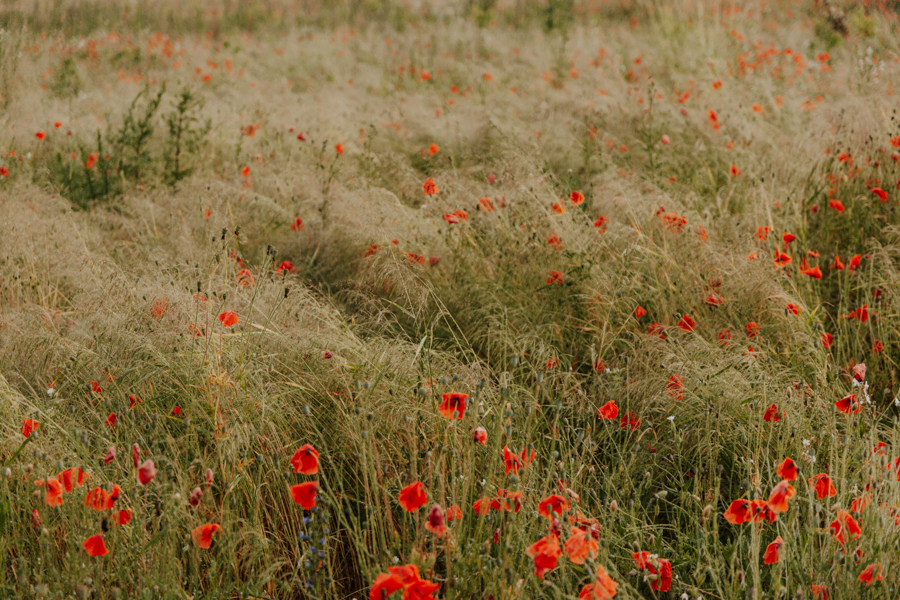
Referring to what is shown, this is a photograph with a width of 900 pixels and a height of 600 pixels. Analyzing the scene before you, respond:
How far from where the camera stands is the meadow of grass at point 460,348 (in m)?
1.38

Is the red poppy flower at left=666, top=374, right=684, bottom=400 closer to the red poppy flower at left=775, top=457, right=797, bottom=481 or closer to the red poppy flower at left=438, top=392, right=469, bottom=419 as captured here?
the red poppy flower at left=775, top=457, right=797, bottom=481

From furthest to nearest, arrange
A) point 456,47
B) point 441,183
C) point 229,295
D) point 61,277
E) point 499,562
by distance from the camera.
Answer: point 456,47, point 441,183, point 61,277, point 229,295, point 499,562

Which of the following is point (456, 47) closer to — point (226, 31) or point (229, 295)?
point (226, 31)

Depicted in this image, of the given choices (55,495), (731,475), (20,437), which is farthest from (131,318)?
(731,475)

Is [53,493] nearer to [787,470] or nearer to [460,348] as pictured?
[460,348]

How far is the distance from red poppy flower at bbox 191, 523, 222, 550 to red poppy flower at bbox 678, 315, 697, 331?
155 cm

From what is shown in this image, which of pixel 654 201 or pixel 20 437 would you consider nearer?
pixel 20 437

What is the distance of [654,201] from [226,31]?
24.8ft

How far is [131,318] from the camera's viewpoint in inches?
77.3

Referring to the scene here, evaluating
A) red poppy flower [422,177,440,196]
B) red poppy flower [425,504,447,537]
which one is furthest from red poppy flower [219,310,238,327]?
red poppy flower [422,177,440,196]

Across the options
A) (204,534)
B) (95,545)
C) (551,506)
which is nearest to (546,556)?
(551,506)

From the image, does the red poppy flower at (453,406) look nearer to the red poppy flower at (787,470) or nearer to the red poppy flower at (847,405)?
the red poppy flower at (787,470)

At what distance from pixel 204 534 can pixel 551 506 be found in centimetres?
72

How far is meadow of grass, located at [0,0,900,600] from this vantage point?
4.52 ft
